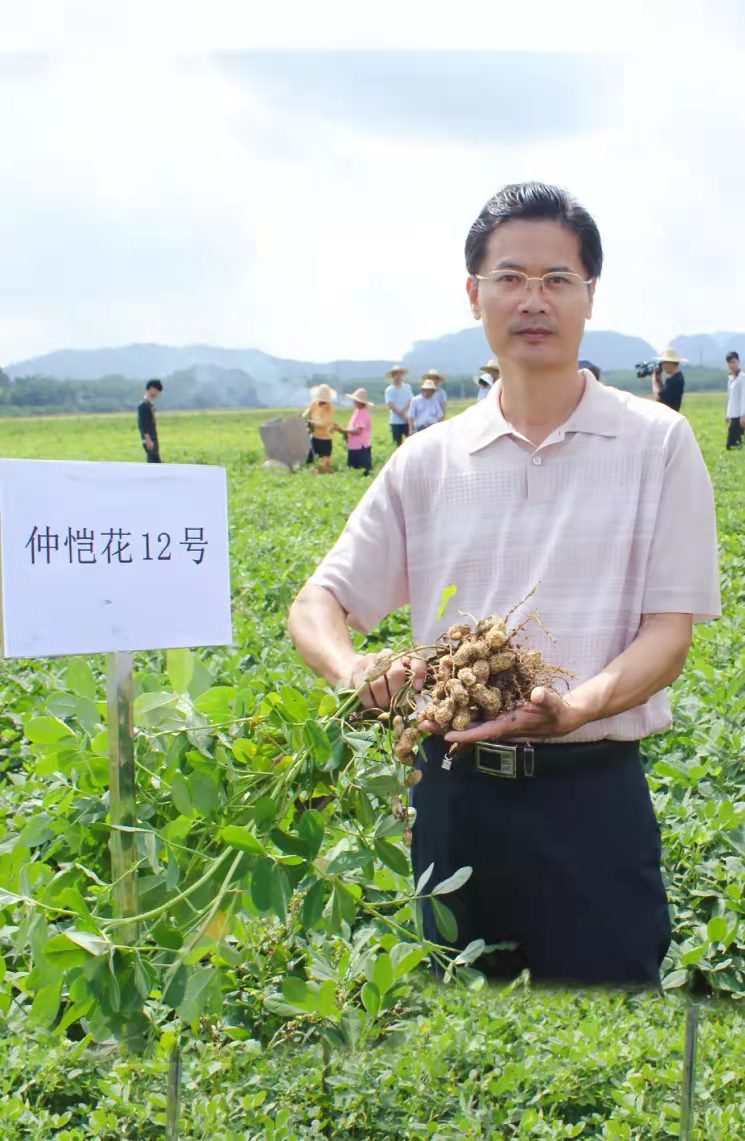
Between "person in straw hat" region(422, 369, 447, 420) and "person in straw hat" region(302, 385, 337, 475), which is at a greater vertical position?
"person in straw hat" region(422, 369, 447, 420)

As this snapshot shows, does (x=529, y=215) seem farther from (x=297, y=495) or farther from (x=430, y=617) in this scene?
(x=297, y=495)

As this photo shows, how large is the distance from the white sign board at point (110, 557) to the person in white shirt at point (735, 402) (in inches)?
563

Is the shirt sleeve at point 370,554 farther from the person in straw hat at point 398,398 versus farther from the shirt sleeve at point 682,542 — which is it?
the person in straw hat at point 398,398

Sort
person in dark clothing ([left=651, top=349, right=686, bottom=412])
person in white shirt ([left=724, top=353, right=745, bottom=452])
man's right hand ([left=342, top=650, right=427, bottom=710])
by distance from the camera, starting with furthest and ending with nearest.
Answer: person in white shirt ([left=724, top=353, right=745, bottom=452])
person in dark clothing ([left=651, top=349, right=686, bottom=412])
man's right hand ([left=342, top=650, right=427, bottom=710])

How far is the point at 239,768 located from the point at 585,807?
57 centimetres

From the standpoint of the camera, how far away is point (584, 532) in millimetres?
1800

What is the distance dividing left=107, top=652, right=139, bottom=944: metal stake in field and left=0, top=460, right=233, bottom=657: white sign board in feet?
0.13

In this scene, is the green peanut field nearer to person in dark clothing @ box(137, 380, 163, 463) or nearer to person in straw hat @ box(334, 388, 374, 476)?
person in straw hat @ box(334, 388, 374, 476)

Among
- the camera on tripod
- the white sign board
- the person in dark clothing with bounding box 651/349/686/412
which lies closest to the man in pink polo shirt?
the white sign board

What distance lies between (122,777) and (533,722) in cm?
55

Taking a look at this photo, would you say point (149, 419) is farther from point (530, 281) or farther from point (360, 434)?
point (530, 281)

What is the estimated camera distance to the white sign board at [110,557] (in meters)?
1.49

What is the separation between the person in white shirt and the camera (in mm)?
15203

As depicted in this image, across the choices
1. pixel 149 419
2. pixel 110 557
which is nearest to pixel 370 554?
pixel 110 557
